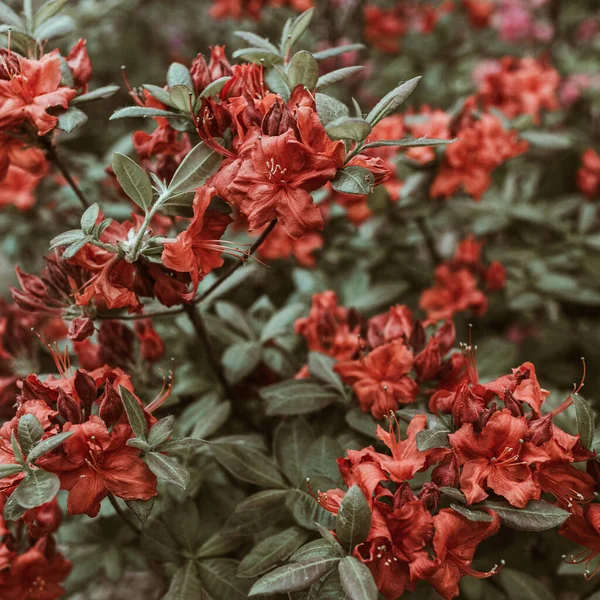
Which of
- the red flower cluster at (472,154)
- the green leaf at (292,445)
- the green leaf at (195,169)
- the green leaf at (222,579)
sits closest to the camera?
the green leaf at (195,169)

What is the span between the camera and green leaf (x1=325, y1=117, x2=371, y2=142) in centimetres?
94

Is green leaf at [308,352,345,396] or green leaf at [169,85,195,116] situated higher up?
green leaf at [169,85,195,116]

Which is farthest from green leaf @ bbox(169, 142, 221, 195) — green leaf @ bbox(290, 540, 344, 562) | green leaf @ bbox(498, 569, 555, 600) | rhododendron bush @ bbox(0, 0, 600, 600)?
green leaf @ bbox(498, 569, 555, 600)

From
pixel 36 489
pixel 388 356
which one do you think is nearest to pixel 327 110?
pixel 388 356

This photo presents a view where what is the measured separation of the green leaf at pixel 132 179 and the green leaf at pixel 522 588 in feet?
3.08

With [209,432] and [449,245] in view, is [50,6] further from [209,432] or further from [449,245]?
[449,245]

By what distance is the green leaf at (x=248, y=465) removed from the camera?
1.19 metres

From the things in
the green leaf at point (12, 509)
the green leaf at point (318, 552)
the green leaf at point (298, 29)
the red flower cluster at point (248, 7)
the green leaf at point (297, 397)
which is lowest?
the green leaf at point (297, 397)

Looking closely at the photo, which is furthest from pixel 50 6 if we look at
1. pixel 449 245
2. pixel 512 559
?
pixel 449 245

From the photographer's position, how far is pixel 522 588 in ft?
4.19

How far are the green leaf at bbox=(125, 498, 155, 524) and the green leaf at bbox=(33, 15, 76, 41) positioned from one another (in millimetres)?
817

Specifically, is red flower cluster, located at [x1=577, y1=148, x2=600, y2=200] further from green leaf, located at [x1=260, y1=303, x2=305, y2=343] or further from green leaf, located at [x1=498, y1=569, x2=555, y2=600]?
green leaf, located at [x1=498, y1=569, x2=555, y2=600]

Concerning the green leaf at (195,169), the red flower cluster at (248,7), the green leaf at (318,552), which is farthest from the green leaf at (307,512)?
the red flower cluster at (248,7)

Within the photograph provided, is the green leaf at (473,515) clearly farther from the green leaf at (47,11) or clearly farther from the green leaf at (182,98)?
the green leaf at (47,11)
